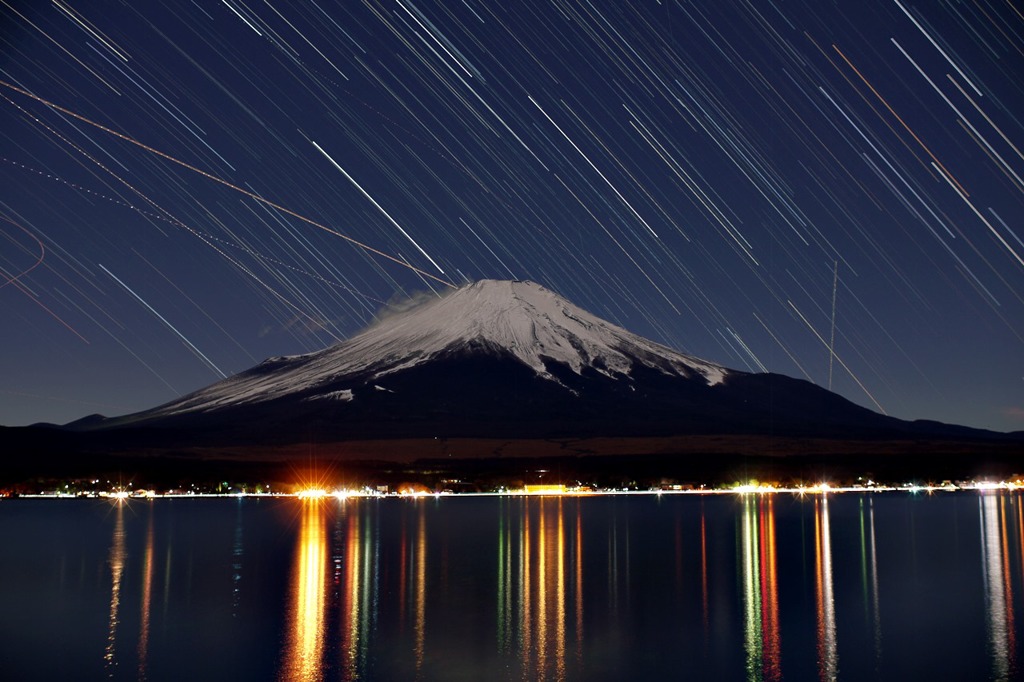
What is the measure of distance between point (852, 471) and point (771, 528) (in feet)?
432

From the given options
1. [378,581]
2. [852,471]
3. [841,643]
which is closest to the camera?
[841,643]

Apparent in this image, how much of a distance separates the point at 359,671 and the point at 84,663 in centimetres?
657

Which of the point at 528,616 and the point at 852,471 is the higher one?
the point at 852,471

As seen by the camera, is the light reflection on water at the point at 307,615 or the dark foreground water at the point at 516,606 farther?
the dark foreground water at the point at 516,606

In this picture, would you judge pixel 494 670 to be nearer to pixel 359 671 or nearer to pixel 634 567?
pixel 359 671

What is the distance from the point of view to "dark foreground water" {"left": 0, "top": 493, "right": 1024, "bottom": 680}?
2436 centimetres

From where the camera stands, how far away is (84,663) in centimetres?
2458

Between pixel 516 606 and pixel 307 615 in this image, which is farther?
pixel 516 606

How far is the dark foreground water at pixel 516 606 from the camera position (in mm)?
24359

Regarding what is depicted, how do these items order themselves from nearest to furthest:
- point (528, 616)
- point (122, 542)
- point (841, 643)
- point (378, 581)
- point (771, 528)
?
point (841, 643)
point (528, 616)
point (378, 581)
point (122, 542)
point (771, 528)

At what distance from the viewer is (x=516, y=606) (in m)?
33.1

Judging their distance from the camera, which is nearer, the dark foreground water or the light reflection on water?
the light reflection on water

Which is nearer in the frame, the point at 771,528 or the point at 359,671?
the point at 359,671

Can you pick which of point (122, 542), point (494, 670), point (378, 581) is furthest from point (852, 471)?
point (494, 670)
